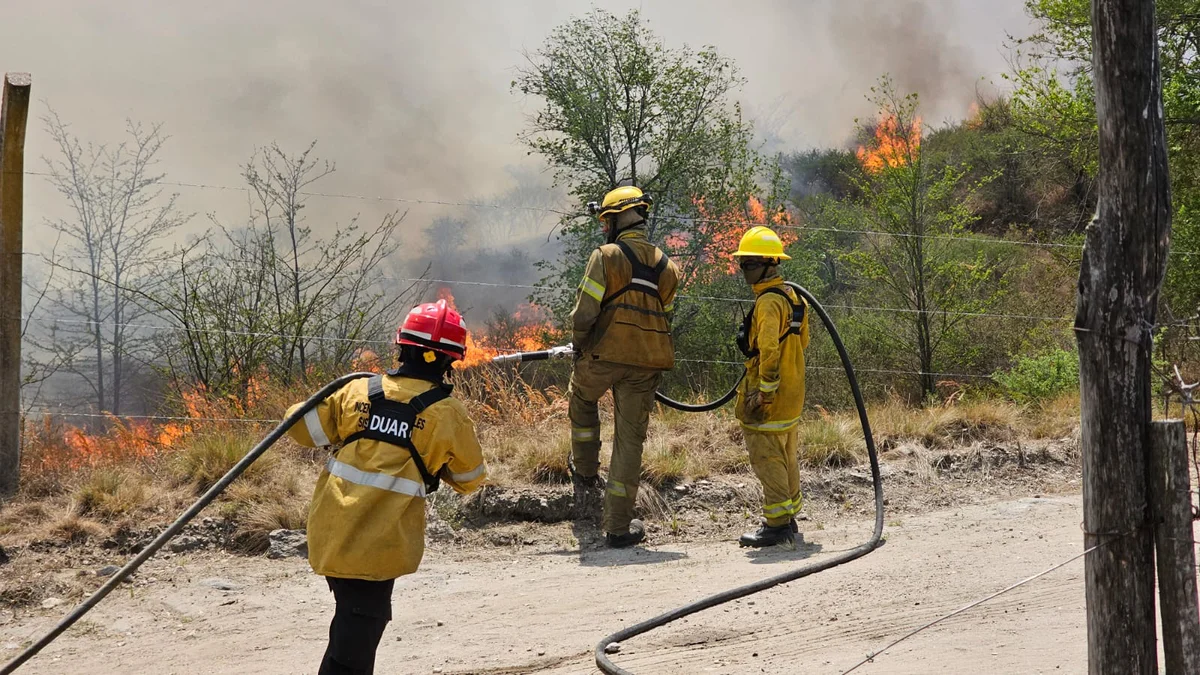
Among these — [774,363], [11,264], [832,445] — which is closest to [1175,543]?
[774,363]

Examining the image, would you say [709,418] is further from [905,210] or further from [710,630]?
[905,210]

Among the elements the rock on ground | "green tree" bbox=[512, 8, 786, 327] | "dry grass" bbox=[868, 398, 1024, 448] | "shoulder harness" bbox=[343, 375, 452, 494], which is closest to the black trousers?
"shoulder harness" bbox=[343, 375, 452, 494]

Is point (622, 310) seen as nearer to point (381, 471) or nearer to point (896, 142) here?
point (381, 471)

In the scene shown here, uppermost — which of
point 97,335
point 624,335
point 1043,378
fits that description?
point 97,335

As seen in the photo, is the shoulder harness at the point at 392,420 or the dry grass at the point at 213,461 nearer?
the shoulder harness at the point at 392,420

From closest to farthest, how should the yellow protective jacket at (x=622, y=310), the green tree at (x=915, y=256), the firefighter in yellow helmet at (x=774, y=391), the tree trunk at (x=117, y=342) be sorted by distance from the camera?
the firefighter in yellow helmet at (x=774, y=391)
the yellow protective jacket at (x=622, y=310)
the tree trunk at (x=117, y=342)
the green tree at (x=915, y=256)

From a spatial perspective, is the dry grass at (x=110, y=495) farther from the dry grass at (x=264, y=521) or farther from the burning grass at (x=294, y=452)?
the dry grass at (x=264, y=521)

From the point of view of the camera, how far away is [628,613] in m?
5.41

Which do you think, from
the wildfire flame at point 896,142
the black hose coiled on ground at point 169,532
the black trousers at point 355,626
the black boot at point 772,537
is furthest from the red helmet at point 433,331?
the wildfire flame at point 896,142

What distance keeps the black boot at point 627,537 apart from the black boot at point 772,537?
0.76 meters

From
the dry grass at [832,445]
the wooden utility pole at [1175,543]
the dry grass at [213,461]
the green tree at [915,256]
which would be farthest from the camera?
the green tree at [915,256]

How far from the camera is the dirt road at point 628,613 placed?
464 centimetres

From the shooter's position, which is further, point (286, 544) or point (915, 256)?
point (915, 256)

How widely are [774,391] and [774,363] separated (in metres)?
0.18
